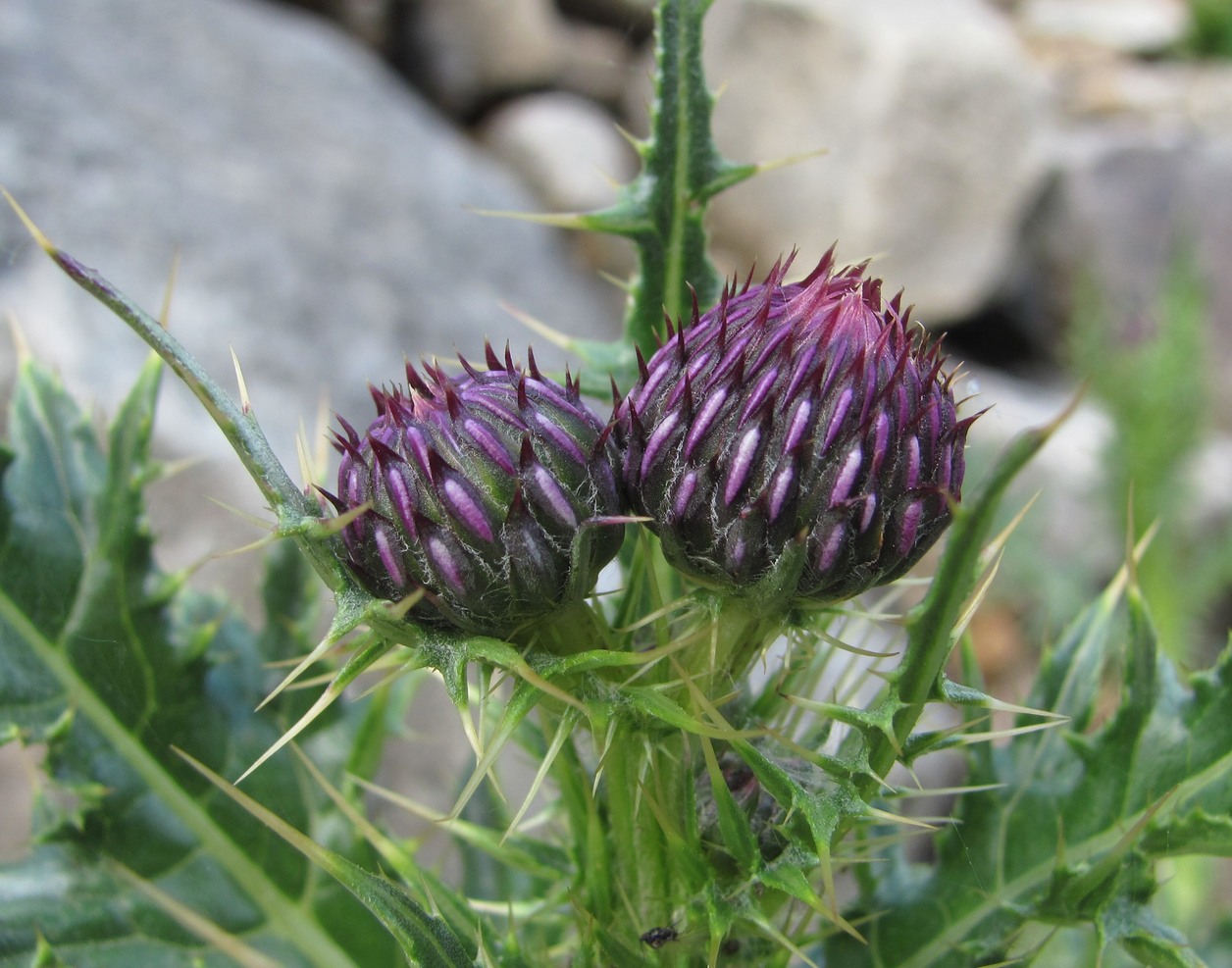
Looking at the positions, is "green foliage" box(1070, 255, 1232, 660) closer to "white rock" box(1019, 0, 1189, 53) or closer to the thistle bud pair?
the thistle bud pair

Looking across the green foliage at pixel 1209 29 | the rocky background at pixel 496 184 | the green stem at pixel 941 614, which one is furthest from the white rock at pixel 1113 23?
the green stem at pixel 941 614

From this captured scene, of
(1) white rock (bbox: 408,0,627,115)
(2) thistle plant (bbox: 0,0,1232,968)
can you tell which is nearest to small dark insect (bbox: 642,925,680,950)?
(2) thistle plant (bbox: 0,0,1232,968)

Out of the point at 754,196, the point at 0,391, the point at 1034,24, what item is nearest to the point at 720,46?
the point at 754,196

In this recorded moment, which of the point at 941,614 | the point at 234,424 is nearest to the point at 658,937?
the point at 941,614

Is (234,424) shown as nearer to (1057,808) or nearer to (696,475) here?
(696,475)

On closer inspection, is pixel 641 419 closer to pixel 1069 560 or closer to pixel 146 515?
pixel 146 515

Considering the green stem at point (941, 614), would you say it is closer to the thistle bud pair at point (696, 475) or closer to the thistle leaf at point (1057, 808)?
the thistle bud pair at point (696, 475)
